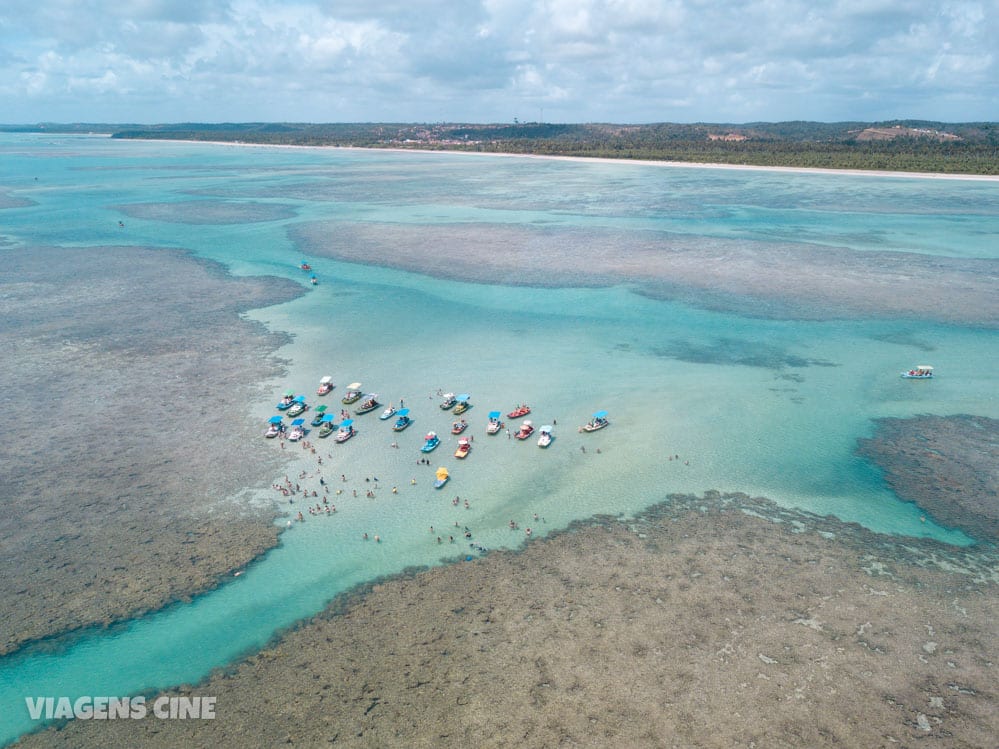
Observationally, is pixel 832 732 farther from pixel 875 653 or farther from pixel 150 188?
pixel 150 188

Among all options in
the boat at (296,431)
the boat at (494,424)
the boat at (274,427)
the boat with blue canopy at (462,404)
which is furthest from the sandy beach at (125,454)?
the boat at (494,424)

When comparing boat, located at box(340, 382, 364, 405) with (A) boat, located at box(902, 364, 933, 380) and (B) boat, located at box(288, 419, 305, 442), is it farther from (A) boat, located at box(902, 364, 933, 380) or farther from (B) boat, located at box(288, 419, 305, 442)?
(A) boat, located at box(902, 364, 933, 380)

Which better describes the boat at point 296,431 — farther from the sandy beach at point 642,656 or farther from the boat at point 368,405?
the sandy beach at point 642,656

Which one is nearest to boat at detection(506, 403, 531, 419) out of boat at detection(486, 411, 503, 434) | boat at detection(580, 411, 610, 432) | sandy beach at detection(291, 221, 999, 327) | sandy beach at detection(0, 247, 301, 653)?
boat at detection(486, 411, 503, 434)

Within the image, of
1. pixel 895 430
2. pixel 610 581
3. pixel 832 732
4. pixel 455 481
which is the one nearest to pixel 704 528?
pixel 610 581

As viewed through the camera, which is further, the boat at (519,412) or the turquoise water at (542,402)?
the boat at (519,412)

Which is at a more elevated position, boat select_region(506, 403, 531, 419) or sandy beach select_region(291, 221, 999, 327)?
sandy beach select_region(291, 221, 999, 327)
